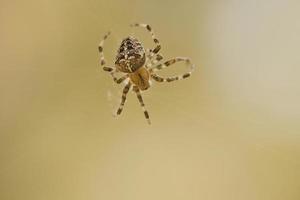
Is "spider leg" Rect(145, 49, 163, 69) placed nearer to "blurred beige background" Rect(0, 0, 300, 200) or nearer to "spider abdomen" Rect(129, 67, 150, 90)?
"spider abdomen" Rect(129, 67, 150, 90)

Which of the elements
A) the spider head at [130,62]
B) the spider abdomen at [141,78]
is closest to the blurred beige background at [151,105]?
the spider abdomen at [141,78]

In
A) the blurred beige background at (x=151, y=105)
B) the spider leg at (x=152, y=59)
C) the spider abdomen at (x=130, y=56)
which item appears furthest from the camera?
the blurred beige background at (x=151, y=105)

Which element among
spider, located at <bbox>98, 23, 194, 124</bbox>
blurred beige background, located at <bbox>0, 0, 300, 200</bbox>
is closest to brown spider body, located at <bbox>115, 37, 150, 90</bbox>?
spider, located at <bbox>98, 23, 194, 124</bbox>

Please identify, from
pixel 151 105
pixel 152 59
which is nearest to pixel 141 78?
pixel 152 59

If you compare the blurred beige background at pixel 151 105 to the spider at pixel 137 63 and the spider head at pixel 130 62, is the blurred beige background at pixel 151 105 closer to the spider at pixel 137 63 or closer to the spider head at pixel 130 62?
the spider at pixel 137 63
